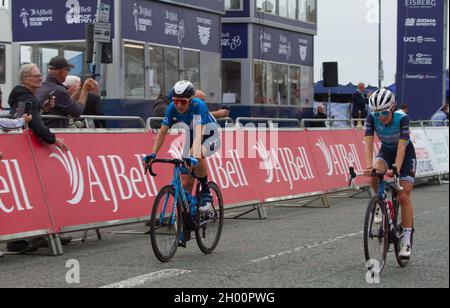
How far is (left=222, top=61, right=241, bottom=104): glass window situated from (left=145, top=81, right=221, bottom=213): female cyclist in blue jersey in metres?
13.6

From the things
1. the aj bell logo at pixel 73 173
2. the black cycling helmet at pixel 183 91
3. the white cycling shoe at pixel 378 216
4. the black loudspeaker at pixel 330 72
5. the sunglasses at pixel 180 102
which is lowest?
the white cycling shoe at pixel 378 216

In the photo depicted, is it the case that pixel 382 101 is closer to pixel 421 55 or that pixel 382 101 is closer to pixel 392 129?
pixel 392 129

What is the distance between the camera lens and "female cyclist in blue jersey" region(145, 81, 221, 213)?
9336 millimetres

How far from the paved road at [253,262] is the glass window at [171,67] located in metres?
6.59

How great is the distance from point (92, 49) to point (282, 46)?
10232 millimetres

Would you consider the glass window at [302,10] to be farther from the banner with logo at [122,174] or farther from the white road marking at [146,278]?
the white road marking at [146,278]

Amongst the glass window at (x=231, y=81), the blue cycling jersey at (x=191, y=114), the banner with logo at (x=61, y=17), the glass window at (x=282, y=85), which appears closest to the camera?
the blue cycling jersey at (x=191, y=114)

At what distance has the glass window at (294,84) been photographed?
85.0ft

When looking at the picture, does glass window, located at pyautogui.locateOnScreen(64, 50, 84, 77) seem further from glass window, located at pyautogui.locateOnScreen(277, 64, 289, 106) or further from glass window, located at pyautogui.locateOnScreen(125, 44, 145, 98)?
glass window, located at pyautogui.locateOnScreen(277, 64, 289, 106)

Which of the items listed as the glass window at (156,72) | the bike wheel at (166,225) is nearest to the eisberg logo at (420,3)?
the glass window at (156,72)

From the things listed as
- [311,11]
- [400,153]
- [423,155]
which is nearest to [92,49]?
[400,153]

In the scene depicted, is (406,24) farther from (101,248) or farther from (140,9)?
(101,248)
